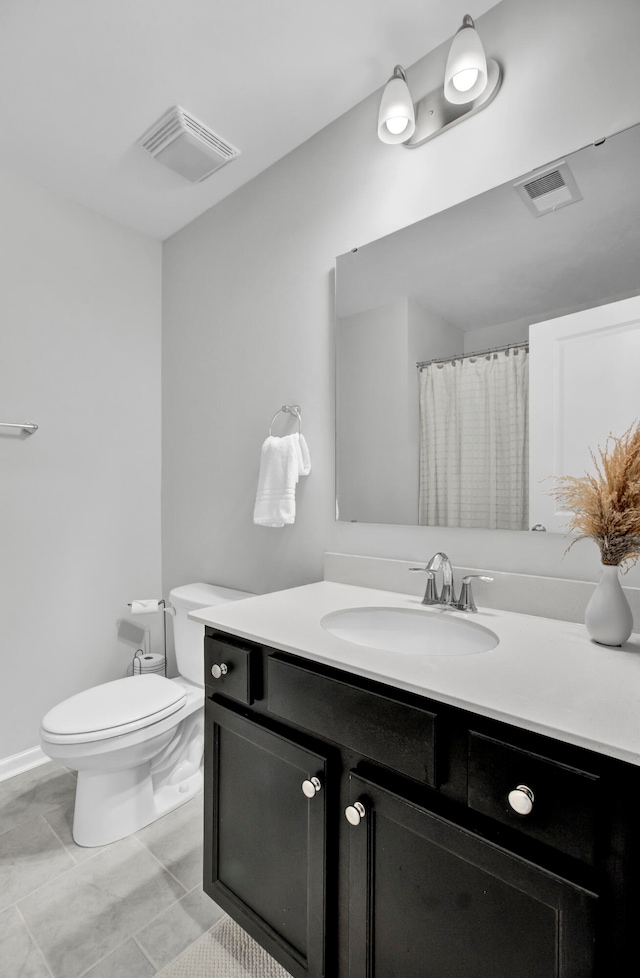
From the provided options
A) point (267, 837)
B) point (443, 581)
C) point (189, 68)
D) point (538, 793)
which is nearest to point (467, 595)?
point (443, 581)

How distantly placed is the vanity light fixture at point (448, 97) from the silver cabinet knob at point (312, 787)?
1723mm

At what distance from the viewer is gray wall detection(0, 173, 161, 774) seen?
2029 millimetres

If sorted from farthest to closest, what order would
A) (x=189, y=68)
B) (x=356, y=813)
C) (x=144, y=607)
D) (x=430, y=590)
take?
(x=144, y=607)
(x=189, y=68)
(x=430, y=590)
(x=356, y=813)

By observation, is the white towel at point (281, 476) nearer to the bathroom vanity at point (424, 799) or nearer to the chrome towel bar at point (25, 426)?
the bathroom vanity at point (424, 799)

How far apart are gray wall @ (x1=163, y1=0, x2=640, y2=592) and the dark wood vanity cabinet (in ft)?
2.05

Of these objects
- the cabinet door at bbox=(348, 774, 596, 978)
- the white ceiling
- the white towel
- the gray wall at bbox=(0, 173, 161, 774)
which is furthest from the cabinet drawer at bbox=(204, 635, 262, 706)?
the white ceiling

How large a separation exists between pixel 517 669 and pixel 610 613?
0.27 meters

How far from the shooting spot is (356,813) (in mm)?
898

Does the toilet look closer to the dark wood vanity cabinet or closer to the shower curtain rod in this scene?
the dark wood vanity cabinet

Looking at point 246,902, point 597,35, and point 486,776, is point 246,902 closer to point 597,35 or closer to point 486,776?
point 486,776

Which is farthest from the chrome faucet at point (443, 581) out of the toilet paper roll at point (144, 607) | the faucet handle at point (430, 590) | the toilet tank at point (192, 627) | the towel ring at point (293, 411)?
the toilet paper roll at point (144, 607)

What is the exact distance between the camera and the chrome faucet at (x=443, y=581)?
4.26 feet

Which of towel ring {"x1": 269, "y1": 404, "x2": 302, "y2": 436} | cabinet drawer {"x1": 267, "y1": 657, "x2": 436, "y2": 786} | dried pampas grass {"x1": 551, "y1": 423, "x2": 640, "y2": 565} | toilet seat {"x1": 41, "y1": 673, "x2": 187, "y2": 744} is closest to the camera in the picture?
cabinet drawer {"x1": 267, "y1": 657, "x2": 436, "y2": 786}

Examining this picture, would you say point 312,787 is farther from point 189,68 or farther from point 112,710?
point 189,68
